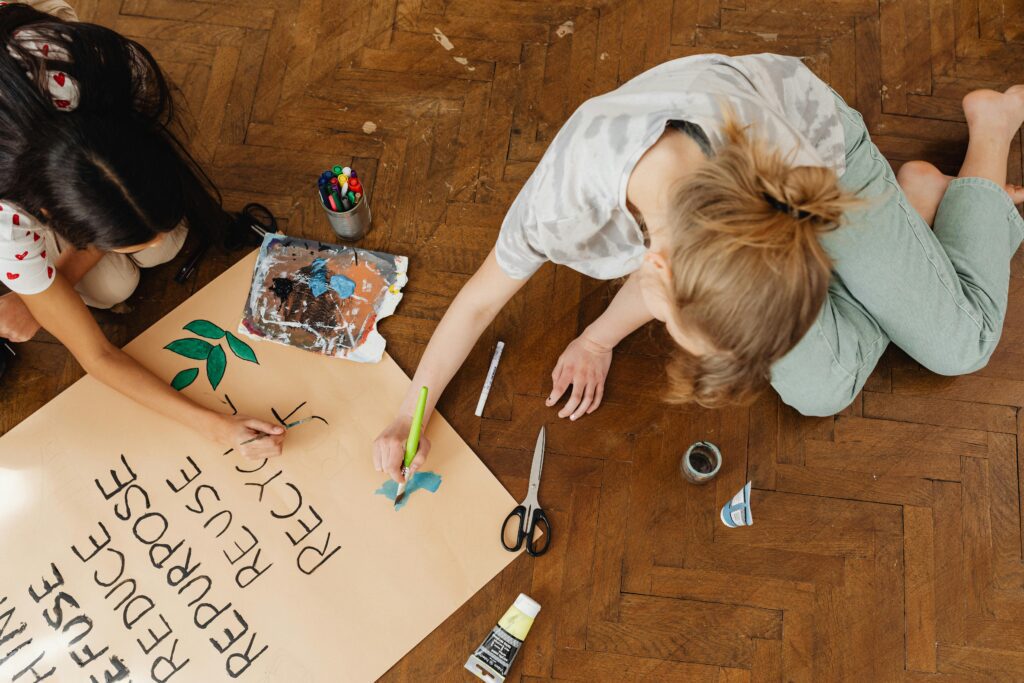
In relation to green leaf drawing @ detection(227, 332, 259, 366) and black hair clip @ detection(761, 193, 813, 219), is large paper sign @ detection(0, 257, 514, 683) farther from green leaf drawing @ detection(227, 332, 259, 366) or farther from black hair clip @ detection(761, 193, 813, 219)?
black hair clip @ detection(761, 193, 813, 219)

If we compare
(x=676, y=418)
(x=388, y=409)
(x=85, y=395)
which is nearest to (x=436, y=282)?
(x=388, y=409)

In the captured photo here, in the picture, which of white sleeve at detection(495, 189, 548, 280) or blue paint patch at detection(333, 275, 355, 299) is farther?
blue paint patch at detection(333, 275, 355, 299)

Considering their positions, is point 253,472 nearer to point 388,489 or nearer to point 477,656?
point 388,489

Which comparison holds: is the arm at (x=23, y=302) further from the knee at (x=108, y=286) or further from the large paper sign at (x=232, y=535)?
the large paper sign at (x=232, y=535)

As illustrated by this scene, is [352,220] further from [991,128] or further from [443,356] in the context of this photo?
[991,128]

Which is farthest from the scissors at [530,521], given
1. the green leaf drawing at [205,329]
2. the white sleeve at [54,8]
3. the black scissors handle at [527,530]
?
the white sleeve at [54,8]

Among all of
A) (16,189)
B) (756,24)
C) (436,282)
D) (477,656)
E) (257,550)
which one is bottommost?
(477,656)

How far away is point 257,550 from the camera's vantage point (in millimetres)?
1082

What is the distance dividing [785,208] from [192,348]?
3.08 ft

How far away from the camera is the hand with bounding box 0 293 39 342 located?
1124 millimetres

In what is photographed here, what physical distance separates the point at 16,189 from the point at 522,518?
Result: 78 cm

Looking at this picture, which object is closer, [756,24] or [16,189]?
[16,189]

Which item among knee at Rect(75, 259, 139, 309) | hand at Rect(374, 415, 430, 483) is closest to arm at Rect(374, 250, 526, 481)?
hand at Rect(374, 415, 430, 483)

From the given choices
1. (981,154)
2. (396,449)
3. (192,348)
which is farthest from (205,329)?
(981,154)
